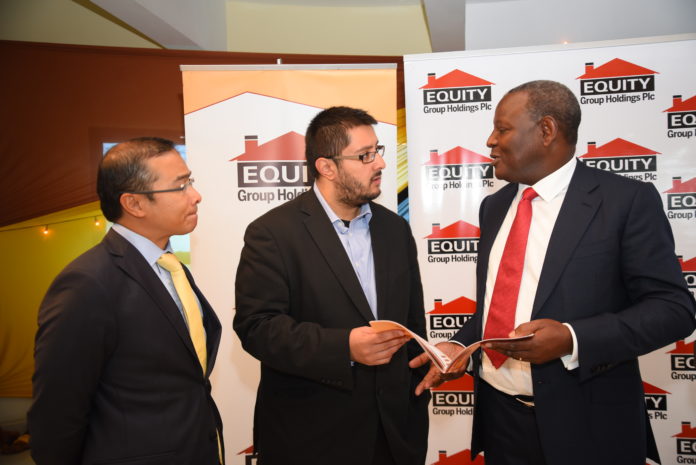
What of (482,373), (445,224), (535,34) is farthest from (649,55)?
(482,373)

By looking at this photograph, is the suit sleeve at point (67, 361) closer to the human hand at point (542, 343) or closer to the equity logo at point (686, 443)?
the human hand at point (542, 343)

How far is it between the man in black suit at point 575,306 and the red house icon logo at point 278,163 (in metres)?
1.86

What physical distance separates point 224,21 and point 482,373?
5.56 meters

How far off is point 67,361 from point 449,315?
2.72 m

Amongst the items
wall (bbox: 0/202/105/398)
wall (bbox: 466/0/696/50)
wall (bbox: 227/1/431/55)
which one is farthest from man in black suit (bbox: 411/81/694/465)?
wall (bbox: 227/1/431/55)

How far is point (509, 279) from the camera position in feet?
6.12

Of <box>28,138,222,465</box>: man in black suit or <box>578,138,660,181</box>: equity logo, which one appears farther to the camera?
<box>578,138,660,181</box>: equity logo

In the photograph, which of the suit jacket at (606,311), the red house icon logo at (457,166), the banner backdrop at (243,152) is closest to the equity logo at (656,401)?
the red house icon logo at (457,166)

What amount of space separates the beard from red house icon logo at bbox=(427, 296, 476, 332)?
1714 mm

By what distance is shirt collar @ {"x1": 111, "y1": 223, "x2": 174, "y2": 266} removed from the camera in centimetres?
172

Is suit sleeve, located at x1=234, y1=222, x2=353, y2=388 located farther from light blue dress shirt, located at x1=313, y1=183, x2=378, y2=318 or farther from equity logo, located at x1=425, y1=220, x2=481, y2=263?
equity logo, located at x1=425, y1=220, x2=481, y2=263

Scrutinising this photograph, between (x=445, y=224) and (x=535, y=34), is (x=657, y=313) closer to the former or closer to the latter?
(x=445, y=224)

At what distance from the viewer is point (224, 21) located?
605cm

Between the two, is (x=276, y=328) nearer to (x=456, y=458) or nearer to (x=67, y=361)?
(x=67, y=361)
